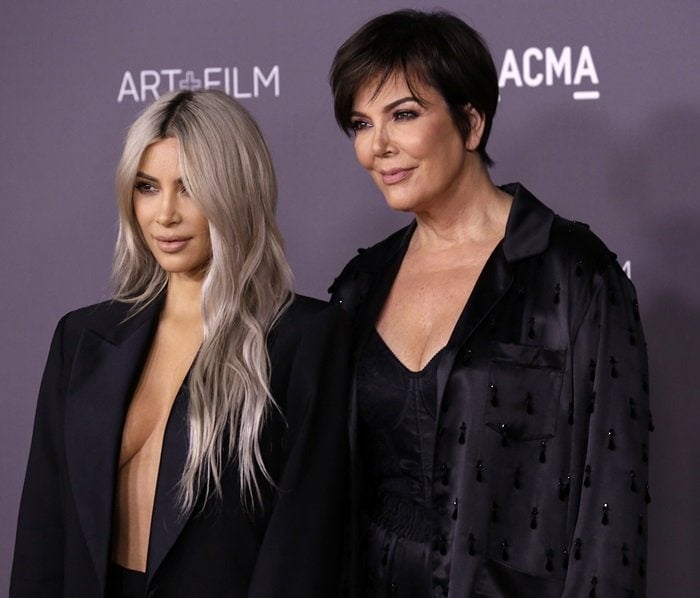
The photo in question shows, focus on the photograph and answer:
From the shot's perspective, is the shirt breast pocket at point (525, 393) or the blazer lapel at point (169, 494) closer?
the blazer lapel at point (169, 494)

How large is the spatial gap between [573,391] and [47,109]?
1884 millimetres

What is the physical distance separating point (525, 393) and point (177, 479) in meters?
0.62

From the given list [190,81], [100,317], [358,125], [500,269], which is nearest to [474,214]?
[500,269]

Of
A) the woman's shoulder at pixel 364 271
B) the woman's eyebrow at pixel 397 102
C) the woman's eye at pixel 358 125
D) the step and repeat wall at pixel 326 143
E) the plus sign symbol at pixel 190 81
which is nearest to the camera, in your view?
the woman's eyebrow at pixel 397 102

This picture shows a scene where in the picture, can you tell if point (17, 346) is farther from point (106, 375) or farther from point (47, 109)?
point (106, 375)

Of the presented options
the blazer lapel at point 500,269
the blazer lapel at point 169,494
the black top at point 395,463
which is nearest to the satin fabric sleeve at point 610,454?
the blazer lapel at point 500,269

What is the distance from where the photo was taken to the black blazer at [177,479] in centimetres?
207

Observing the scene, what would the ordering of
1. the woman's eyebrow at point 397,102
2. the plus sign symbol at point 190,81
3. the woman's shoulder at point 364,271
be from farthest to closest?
the plus sign symbol at point 190,81, the woman's shoulder at point 364,271, the woman's eyebrow at point 397,102

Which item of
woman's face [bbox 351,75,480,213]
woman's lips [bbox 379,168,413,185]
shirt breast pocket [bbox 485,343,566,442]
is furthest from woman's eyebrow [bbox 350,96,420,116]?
shirt breast pocket [bbox 485,343,566,442]

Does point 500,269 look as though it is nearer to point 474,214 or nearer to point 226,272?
point 474,214

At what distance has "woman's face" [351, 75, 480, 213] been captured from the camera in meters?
2.29

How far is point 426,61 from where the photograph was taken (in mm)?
2291

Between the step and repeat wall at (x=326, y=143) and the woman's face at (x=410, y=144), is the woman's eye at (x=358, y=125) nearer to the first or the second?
the woman's face at (x=410, y=144)

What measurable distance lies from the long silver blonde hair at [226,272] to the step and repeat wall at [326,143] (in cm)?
102
